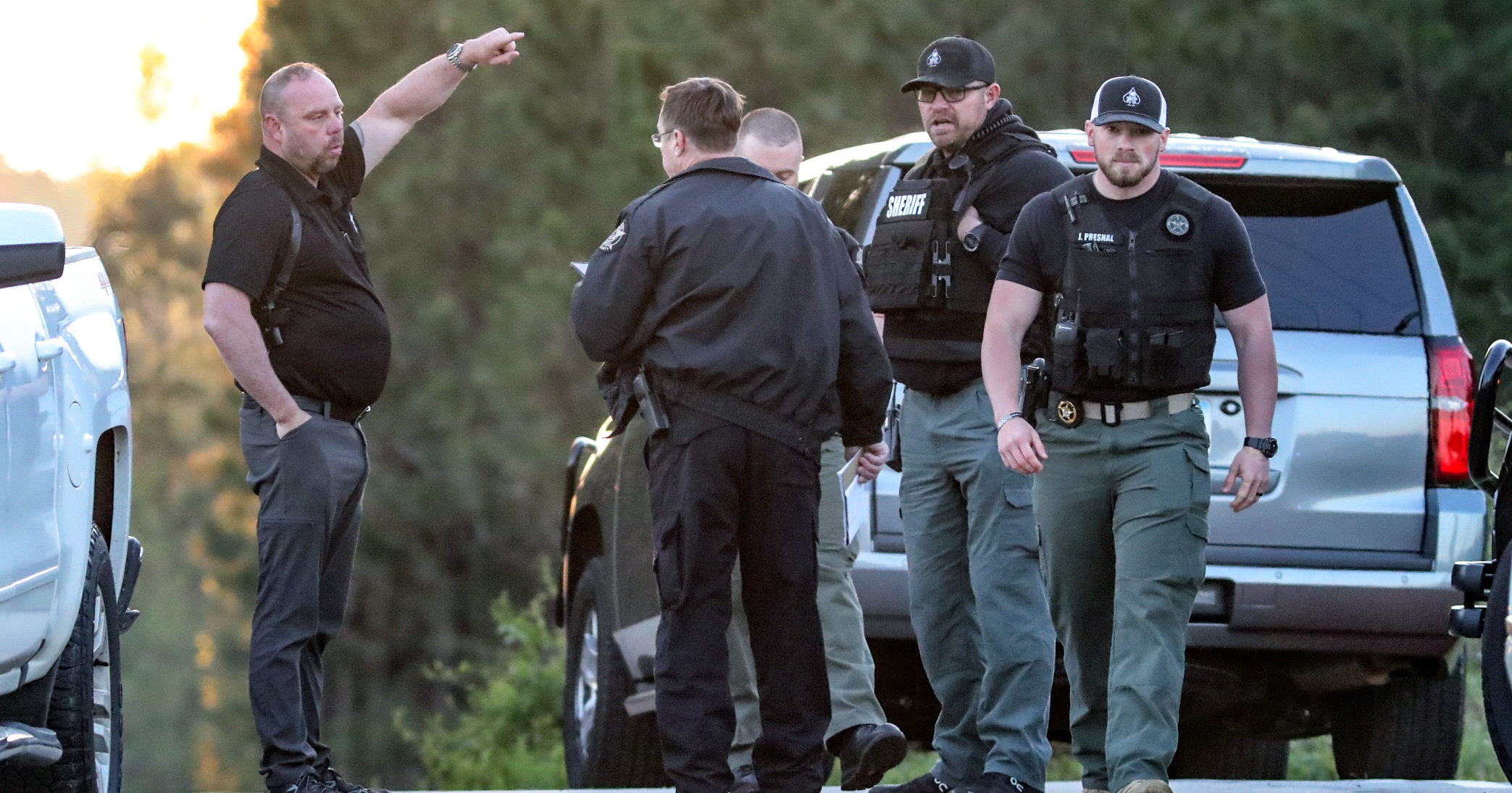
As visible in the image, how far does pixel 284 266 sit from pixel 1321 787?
313 centimetres

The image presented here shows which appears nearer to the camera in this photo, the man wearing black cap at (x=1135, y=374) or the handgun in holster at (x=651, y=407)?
the handgun in holster at (x=651, y=407)

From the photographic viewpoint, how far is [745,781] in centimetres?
533

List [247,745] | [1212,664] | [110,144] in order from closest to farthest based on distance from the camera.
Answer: [1212,664] < [247,745] < [110,144]

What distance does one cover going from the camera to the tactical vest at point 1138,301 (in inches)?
200

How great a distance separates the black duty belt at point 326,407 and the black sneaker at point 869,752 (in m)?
1.54

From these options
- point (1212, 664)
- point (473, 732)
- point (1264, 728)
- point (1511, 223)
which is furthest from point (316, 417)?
point (1511, 223)

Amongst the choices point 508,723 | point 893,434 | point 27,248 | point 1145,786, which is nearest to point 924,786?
point 1145,786

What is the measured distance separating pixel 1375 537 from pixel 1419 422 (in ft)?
1.14

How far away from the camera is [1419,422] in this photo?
5957mm

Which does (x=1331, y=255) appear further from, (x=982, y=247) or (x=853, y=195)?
(x=853, y=195)

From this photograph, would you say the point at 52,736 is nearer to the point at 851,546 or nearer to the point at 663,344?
the point at 663,344

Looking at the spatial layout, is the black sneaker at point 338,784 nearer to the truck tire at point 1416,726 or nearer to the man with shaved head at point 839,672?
the man with shaved head at point 839,672

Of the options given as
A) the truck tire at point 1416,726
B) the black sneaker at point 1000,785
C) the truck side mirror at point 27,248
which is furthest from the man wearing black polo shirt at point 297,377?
the truck tire at point 1416,726

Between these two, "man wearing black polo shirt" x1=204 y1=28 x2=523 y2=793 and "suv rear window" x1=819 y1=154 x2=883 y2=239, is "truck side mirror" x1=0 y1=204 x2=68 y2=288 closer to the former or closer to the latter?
"man wearing black polo shirt" x1=204 y1=28 x2=523 y2=793
